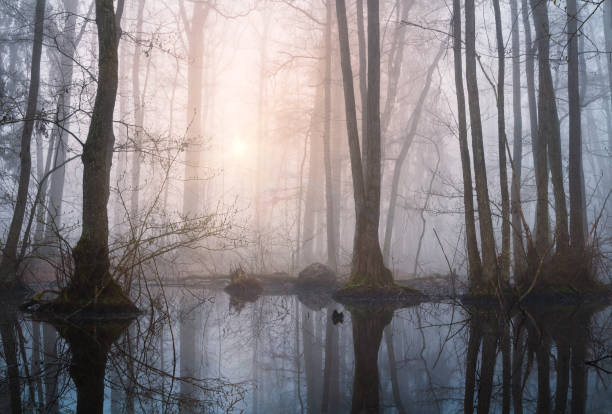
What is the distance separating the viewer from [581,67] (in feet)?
63.7

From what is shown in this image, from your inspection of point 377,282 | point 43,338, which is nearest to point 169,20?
point 377,282

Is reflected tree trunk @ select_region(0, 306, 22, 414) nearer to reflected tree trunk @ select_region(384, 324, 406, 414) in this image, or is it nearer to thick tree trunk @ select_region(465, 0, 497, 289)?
reflected tree trunk @ select_region(384, 324, 406, 414)

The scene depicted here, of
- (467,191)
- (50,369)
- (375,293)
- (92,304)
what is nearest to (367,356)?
(50,369)

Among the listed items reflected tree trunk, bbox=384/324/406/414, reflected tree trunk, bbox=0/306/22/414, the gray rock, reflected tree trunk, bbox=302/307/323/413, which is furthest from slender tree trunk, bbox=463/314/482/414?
the gray rock

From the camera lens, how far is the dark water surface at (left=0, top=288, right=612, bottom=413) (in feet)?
8.78

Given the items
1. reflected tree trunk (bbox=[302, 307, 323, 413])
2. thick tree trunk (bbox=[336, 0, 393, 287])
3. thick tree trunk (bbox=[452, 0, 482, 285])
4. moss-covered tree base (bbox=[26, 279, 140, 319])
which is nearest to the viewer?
reflected tree trunk (bbox=[302, 307, 323, 413])

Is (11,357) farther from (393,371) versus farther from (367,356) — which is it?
(393,371)

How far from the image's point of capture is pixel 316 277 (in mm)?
11922

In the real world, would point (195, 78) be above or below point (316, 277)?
above

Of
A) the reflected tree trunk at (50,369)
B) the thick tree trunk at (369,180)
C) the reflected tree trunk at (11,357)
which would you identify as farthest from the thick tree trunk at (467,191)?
the reflected tree trunk at (11,357)

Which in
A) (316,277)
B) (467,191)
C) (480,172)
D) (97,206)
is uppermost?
(480,172)

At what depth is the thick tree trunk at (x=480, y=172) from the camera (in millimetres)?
8078

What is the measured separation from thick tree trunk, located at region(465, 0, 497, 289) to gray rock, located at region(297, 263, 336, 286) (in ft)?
15.6

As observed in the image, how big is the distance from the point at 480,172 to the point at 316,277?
17.3 ft
